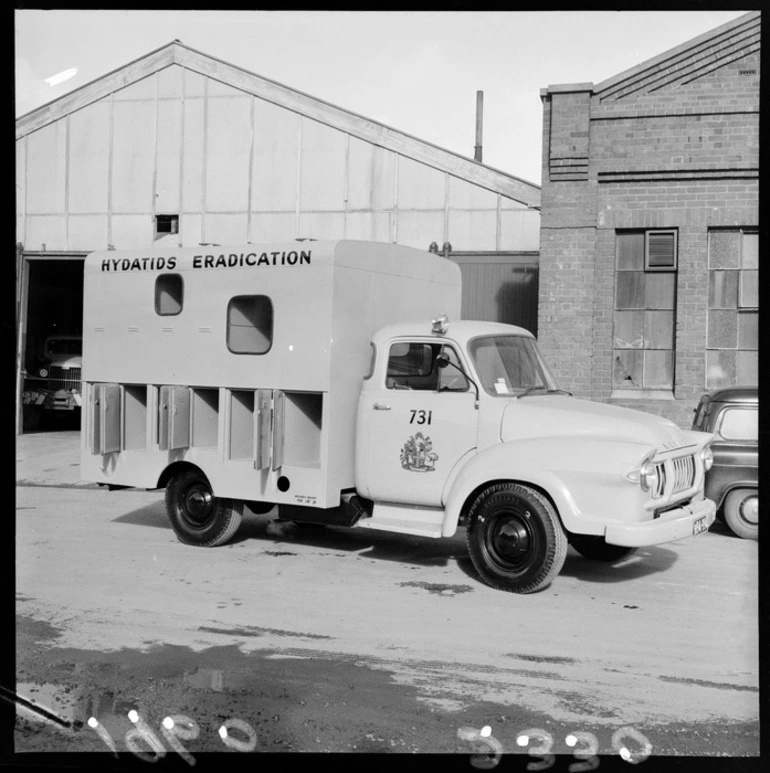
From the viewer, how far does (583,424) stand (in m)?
7.54

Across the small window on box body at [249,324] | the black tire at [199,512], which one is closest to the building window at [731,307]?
the small window on box body at [249,324]

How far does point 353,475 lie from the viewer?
850 cm

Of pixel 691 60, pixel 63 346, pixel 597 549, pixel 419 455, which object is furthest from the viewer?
pixel 63 346

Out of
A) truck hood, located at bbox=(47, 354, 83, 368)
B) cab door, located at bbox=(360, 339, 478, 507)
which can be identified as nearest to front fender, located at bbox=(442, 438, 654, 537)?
cab door, located at bbox=(360, 339, 478, 507)

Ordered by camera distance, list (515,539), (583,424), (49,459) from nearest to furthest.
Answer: (515,539) → (583,424) → (49,459)

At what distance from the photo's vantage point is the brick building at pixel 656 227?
13.2 meters

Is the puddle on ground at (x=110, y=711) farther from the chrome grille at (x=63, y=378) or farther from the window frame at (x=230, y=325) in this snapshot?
the chrome grille at (x=63, y=378)

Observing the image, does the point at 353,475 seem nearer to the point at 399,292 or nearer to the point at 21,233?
the point at 399,292

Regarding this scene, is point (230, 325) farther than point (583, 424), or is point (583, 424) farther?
point (230, 325)

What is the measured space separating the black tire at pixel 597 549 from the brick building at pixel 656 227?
16.9 ft

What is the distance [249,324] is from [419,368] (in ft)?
5.69

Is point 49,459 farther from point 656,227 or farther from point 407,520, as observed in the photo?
point 656,227

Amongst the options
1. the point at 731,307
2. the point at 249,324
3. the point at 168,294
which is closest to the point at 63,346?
the point at 168,294

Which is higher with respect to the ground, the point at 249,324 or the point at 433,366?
the point at 249,324
